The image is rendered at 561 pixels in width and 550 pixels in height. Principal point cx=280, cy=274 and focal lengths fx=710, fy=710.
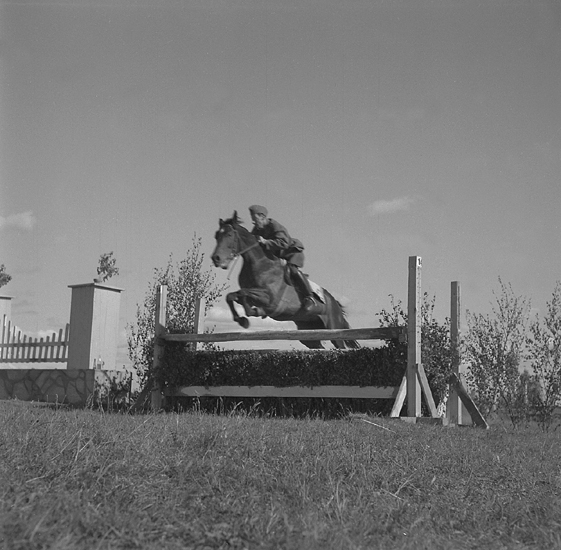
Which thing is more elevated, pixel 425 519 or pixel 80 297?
pixel 80 297

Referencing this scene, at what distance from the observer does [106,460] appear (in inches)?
176

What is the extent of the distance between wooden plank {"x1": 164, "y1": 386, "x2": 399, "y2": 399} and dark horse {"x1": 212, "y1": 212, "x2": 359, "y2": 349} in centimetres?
110

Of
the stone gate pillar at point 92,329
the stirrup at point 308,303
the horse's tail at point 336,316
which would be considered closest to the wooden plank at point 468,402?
the horse's tail at point 336,316

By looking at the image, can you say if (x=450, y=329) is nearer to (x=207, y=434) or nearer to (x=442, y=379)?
(x=442, y=379)

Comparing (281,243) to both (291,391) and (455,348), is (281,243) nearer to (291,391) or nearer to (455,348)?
(291,391)

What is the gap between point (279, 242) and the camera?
40.0 feet

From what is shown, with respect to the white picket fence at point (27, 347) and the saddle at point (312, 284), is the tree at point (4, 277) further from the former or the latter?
the saddle at point (312, 284)

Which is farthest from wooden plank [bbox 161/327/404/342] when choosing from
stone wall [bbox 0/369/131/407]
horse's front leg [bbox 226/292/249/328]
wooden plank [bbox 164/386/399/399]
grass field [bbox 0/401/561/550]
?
grass field [bbox 0/401/561/550]

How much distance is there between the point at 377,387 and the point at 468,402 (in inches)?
53.1

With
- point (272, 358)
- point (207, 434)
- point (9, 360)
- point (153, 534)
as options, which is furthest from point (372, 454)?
point (9, 360)

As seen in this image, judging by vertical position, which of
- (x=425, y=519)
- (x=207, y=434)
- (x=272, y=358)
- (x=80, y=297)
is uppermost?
(x=80, y=297)

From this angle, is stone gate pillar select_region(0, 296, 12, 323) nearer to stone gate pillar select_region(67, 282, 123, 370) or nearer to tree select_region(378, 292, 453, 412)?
stone gate pillar select_region(67, 282, 123, 370)

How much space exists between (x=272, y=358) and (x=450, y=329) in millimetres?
2919

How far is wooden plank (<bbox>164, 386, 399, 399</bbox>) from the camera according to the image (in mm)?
10693
